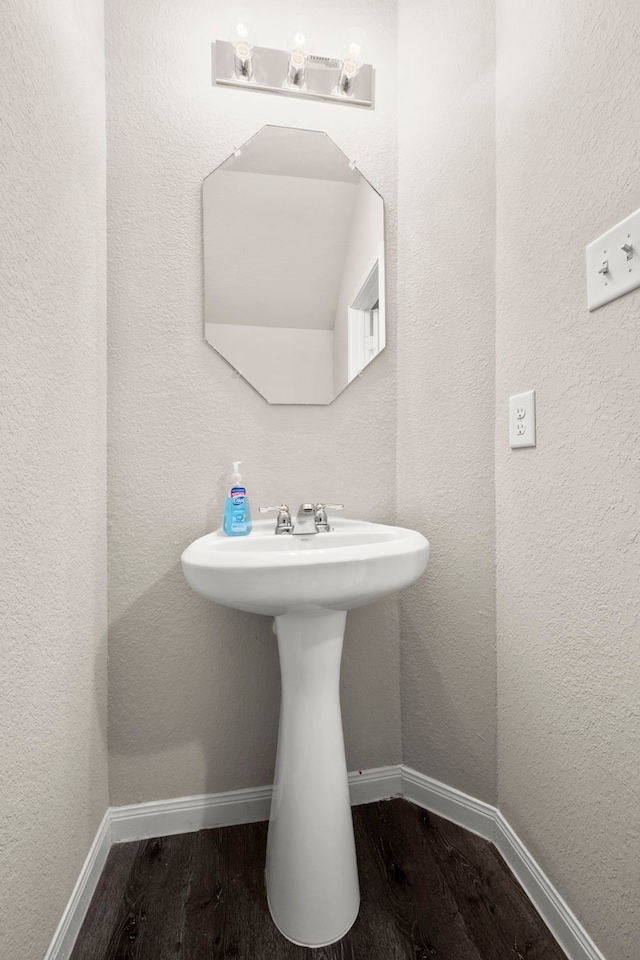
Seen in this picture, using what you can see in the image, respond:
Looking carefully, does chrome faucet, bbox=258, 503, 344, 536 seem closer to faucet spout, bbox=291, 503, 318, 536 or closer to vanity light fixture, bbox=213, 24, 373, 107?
faucet spout, bbox=291, 503, 318, 536

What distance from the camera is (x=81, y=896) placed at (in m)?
0.90

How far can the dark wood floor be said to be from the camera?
33.0 inches

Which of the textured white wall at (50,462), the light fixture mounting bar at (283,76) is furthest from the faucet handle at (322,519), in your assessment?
the light fixture mounting bar at (283,76)

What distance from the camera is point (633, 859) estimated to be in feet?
2.31

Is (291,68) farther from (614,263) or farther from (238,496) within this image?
(238,496)

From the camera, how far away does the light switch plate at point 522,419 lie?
3.07 ft

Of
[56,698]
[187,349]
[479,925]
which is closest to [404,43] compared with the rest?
[187,349]

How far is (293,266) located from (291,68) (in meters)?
0.50

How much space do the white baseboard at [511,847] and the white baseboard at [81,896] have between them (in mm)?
766

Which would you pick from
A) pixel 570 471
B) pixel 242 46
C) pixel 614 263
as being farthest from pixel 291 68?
pixel 570 471

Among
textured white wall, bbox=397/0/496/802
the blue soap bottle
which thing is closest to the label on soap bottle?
the blue soap bottle

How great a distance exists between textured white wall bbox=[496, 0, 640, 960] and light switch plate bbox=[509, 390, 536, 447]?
0.02m

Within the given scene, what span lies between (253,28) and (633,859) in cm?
196

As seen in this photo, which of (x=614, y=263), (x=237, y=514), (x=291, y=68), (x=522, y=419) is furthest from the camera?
(x=291, y=68)
